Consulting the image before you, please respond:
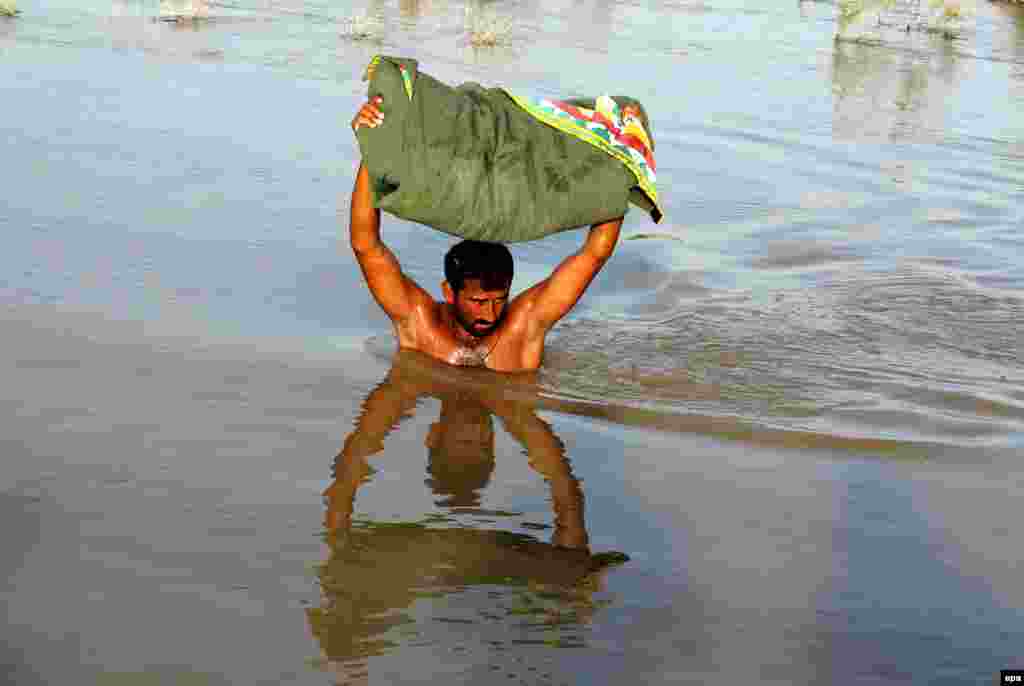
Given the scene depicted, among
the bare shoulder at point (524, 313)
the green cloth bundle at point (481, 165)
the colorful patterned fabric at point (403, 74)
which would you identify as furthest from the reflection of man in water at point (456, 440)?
the colorful patterned fabric at point (403, 74)

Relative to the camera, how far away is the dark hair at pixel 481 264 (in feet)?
14.7

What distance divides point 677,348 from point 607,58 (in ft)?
25.0

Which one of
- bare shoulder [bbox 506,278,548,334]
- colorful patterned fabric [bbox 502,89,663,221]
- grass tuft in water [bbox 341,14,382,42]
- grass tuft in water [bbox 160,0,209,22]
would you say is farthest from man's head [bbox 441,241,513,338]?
grass tuft in water [bbox 160,0,209,22]

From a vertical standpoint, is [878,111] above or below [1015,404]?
above

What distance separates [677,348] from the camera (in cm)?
540

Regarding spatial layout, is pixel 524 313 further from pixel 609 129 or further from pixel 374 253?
pixel 609 129

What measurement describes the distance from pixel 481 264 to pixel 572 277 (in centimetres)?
34

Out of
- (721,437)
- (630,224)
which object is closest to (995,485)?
(721,437)

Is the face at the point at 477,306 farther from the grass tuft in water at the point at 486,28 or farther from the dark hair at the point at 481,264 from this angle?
the grass tuft in water at the point at 486,28

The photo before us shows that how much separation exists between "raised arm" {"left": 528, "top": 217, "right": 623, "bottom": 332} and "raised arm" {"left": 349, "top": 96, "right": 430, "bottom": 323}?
466 mm

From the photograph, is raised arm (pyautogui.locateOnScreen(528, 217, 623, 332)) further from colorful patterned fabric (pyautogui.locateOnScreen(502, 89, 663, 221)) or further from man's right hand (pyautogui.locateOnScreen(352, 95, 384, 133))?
man's right hand (pyautogui.locateOnScreen(352, 95, 384, 133))

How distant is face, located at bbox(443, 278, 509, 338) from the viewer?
4.58 meters

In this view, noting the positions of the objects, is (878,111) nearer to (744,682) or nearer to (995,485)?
(995,485)

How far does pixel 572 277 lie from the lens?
182 inches
